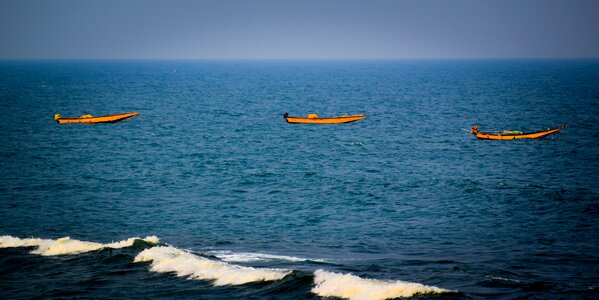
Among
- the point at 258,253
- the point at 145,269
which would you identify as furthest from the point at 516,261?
the point at 145,269

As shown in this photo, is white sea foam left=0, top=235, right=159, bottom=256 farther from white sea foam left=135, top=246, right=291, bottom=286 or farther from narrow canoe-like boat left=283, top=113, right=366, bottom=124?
narrow canoe-like boat left=283, top=113, right=366, bottom=124

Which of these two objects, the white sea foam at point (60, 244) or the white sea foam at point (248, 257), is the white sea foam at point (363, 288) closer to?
the white sea foam at point (248, 257)

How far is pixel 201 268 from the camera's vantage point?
39094mm

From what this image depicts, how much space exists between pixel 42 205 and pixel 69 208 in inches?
113

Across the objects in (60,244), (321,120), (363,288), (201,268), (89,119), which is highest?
(89,119)

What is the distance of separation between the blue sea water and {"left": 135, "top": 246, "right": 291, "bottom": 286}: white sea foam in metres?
0.19

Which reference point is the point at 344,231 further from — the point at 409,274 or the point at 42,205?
the point at 42,205

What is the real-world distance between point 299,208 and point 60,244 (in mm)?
21225

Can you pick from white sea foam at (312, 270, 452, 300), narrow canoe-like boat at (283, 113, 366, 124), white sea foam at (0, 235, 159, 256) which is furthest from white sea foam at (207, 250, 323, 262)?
narrow canoe-like boat at (283, 113, 366, 124)

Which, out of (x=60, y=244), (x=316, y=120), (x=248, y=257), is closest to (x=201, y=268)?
(x=248, y=257)

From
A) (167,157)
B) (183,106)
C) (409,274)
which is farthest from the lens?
(183,106)

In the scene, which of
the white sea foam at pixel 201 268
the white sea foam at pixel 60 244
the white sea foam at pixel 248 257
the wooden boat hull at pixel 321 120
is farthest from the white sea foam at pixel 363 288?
the wooden boat hull at pixel 321 120

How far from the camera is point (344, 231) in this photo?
49.7 metres

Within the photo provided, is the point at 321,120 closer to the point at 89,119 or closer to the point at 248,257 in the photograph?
the point at 89,119
